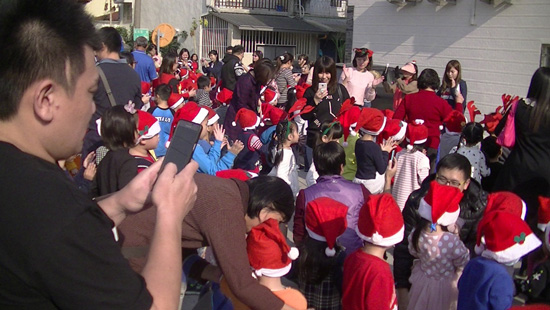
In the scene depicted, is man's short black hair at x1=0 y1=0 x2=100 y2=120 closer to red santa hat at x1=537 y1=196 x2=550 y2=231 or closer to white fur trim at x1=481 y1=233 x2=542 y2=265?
white fur trim at x1=481 y1=233 x2=542 y2=265

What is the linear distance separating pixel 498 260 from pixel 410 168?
8.54 ft

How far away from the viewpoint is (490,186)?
508cm

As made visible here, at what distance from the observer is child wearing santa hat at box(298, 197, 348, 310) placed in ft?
10.6

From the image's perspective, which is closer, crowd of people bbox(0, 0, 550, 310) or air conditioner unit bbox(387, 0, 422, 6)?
crowd of people bbox(0, 0, 550, 310)

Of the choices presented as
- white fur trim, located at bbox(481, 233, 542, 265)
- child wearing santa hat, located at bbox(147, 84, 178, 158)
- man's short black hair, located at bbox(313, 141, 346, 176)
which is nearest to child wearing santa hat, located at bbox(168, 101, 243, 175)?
man's short black hair, located at bbox(313, 141, 346, 176)

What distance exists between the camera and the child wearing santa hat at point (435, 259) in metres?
3.34

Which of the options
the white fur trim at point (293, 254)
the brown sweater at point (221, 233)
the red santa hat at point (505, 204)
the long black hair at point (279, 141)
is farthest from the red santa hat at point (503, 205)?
the long black hair at point (279, 141)

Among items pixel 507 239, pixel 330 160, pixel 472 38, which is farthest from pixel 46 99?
pixel 472 38

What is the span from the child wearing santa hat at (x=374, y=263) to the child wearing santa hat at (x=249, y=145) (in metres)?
2.65

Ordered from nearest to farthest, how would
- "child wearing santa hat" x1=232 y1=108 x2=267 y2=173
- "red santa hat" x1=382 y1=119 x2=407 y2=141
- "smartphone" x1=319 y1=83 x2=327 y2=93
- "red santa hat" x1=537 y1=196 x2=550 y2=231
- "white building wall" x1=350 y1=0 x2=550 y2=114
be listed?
"red santa hat" x1=537 y1=196 x2=550 y2=231, "red santa hat" x1=382 y1=119 x2=407 y2=141, "child wearing santa hat" x1=232 y1=108 x2=267 y2=173, "smartphone" x1=319 y1=83 x2=327 y2=93, "white building wall" x1=350 y1=0 x2=550 y2=114

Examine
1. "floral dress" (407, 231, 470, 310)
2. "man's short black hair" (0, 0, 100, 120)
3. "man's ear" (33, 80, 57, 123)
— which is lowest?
"floral dress" (407, 231, 470, 310)

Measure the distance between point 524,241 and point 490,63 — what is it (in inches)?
355

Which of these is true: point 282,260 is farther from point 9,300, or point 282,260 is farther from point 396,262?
point 9,300

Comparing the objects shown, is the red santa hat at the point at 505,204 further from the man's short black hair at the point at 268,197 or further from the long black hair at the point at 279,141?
the long black hair at the point at 279,141
